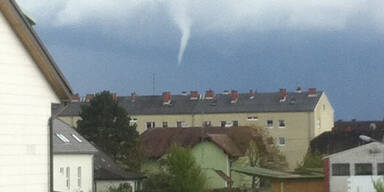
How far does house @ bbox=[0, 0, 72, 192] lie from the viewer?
20891 millimetres

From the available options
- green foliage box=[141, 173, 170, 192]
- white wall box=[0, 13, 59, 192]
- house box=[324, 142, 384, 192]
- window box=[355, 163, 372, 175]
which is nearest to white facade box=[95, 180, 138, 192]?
green foliage box=[141, 173, 170, 192]

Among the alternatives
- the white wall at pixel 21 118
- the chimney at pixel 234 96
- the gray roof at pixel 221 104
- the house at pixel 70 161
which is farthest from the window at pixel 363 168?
the chimney at pixel 234 96

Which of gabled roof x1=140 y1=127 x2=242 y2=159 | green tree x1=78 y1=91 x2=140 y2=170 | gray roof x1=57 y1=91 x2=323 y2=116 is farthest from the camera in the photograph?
gray roof x1=57 y1=91 x2=323 y2=116

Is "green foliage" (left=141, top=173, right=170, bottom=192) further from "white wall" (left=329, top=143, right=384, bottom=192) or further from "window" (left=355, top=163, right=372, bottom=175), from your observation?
"window" (left=355, top=163, right=372, bottom=175)

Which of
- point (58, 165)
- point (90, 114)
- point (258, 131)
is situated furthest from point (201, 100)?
point (58, 165)

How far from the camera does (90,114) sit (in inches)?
3548

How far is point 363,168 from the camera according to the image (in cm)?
6562

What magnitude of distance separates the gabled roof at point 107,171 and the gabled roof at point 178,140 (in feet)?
57.2

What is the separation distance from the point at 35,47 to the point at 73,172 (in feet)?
109

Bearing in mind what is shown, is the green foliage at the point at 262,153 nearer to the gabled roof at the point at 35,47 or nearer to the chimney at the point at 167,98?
the chimney at the point at 167,98

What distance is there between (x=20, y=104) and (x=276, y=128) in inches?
4038

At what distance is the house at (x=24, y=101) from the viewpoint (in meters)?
20.9

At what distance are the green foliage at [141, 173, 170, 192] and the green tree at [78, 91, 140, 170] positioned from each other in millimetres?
12688

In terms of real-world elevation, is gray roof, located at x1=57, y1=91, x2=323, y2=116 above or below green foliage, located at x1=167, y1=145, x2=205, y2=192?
above
